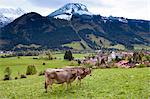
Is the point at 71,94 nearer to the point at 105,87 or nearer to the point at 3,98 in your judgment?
the point at 105,87

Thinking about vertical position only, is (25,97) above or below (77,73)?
below

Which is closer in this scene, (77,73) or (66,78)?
(66,78)

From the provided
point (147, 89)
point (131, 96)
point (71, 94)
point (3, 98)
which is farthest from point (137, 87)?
point (3, 98)

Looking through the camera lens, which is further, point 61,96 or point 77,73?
point 77,73

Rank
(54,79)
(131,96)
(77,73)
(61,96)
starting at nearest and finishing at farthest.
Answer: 1. (131,96)
2. (61,96)
3. (54,79)
4. (77,73)

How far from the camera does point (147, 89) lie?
80.4 feet

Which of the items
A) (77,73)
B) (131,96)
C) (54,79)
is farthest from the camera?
(77,73)

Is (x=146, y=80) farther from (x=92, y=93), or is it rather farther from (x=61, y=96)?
(x=61, y=96)

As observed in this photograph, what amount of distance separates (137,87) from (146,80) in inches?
156

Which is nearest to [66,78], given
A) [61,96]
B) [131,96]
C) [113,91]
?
[61,96]

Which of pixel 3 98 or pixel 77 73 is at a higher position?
pixel 77 73

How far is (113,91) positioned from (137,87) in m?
2.37

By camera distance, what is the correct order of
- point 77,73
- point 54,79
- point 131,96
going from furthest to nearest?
1. point 77,73
2. point 54,79
3. point 131,96

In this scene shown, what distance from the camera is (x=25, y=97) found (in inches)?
1007
